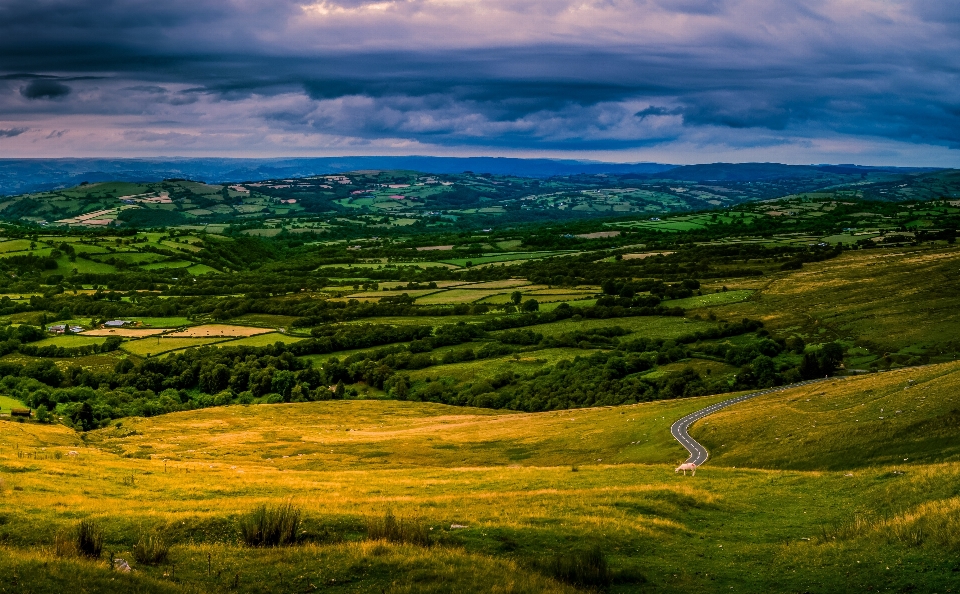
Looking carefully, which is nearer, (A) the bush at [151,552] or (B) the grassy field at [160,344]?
(A) the bush at [151,552]

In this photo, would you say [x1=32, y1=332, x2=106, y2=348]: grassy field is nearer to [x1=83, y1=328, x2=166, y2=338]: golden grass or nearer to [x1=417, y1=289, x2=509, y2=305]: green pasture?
[x1=83, y1=328, x2=166, y2=338]: golden grass

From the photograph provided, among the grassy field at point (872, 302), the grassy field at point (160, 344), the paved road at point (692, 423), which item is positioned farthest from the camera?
→ the grassy field at point (160, 344)

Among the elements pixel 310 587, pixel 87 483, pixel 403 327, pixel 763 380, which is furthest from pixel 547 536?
pixel 403 327

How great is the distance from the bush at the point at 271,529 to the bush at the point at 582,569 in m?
8.22

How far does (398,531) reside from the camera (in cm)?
2433

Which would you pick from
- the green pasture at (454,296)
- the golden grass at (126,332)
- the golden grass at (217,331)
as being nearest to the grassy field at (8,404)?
the golden grass at (217,331)

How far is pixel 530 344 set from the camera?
449 feet

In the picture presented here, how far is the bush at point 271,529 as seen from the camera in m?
23.6

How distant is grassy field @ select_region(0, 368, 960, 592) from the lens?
20531 mm

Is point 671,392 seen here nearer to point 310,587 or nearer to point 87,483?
point 87,483

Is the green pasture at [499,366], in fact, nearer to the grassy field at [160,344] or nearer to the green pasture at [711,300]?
the green pasture at [711,300]

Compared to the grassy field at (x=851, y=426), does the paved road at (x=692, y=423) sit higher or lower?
lower

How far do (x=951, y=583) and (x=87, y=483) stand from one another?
37.3 meters

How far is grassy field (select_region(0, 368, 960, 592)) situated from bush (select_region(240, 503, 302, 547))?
2.17 ft
